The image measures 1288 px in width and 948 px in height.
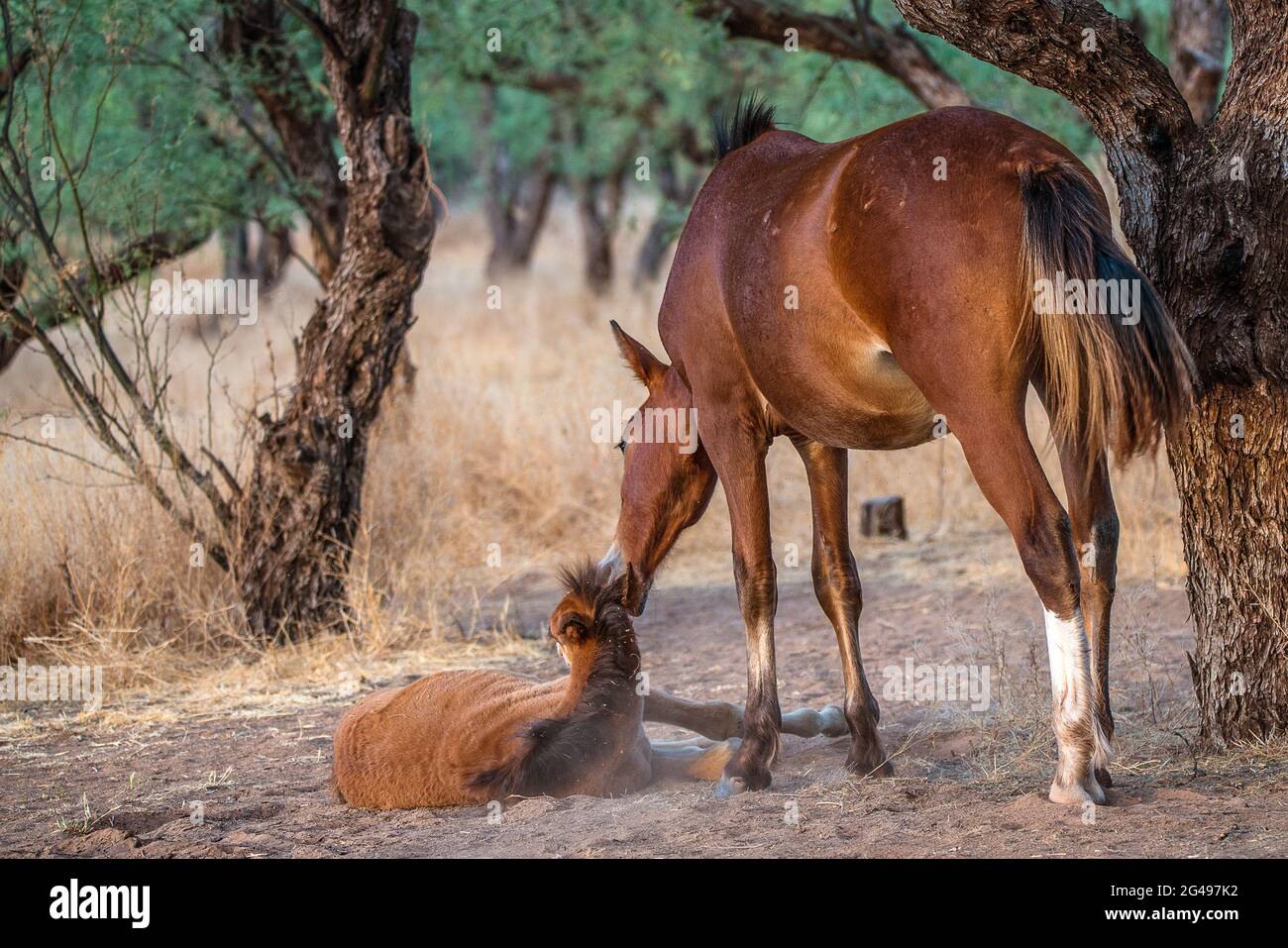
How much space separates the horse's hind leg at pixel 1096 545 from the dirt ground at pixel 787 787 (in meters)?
0.21

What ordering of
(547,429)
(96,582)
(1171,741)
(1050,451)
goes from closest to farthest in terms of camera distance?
(1171,741) → (96,582) → (1050,451) → (547,429)

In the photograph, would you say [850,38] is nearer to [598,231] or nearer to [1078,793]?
[1078,793]

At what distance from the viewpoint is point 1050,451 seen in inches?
347

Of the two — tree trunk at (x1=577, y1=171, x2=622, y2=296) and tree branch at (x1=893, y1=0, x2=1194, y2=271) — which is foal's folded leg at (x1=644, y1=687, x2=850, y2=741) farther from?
tree trunk at (x1=577, y1=171, x2=622, y2=296)

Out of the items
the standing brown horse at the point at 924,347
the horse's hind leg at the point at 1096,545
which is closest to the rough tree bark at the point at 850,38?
the standing brown horse at the point at 924,347

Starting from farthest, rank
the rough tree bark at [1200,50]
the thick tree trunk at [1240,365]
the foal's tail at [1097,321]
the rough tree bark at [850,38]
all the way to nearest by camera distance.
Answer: the rough tree bark at [1200,50], the rough tree bark at [850,38], the thick tree trunk at [1240,365], the foal's tail at [1097,321]

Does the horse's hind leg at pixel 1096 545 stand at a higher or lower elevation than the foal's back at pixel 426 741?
higher

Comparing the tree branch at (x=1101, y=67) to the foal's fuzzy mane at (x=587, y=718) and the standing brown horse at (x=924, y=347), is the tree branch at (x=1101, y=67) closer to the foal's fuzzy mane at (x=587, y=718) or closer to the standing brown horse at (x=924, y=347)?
the standing brown horse at (x=924, y=347)

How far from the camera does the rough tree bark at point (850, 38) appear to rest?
9094mm

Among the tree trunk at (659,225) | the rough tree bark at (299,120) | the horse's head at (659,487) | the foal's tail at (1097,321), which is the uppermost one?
the tree trunk at (659,225)

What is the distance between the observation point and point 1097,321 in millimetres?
3707

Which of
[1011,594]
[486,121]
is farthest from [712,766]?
[486,121]
